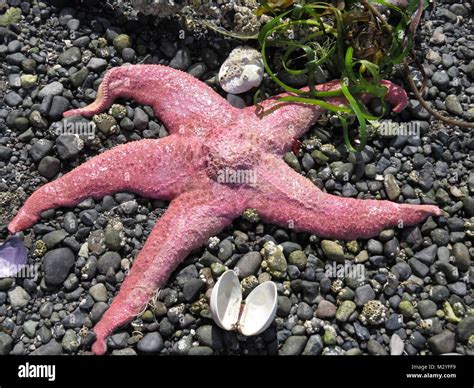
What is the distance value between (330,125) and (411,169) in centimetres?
88

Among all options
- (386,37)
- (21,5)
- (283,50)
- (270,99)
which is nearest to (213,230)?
(270,99)

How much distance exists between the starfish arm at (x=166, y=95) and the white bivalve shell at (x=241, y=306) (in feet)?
4.84

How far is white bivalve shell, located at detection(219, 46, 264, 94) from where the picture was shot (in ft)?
15.8

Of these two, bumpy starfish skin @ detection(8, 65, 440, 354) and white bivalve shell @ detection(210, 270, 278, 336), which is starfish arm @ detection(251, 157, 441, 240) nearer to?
bumpy starfish skin @ detection(8, 65, 440, 354)

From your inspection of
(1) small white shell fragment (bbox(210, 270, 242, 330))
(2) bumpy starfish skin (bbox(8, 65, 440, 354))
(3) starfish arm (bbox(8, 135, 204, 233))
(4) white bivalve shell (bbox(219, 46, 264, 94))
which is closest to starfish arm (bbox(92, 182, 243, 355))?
(2) bumpy starfish skin (bbox(8, 65, 440, 354))

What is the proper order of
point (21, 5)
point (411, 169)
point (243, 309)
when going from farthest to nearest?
point (21, 5) < point (411, 169) < point (243, 309)

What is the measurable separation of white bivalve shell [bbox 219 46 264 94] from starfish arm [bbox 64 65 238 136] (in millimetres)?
196

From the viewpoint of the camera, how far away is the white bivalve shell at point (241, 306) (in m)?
3.97

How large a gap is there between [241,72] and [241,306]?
7.23 ft

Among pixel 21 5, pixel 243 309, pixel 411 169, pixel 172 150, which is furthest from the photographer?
pixel 21 5

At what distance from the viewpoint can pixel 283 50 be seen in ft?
16.4

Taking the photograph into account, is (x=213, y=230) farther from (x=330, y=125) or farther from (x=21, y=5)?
(x=21, y=5)

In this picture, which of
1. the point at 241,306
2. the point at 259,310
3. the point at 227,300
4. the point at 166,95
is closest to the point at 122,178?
the point at 166,95

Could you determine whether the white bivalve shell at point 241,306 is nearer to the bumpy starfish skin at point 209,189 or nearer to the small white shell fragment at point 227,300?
the small white shell fragment at point 227,300
